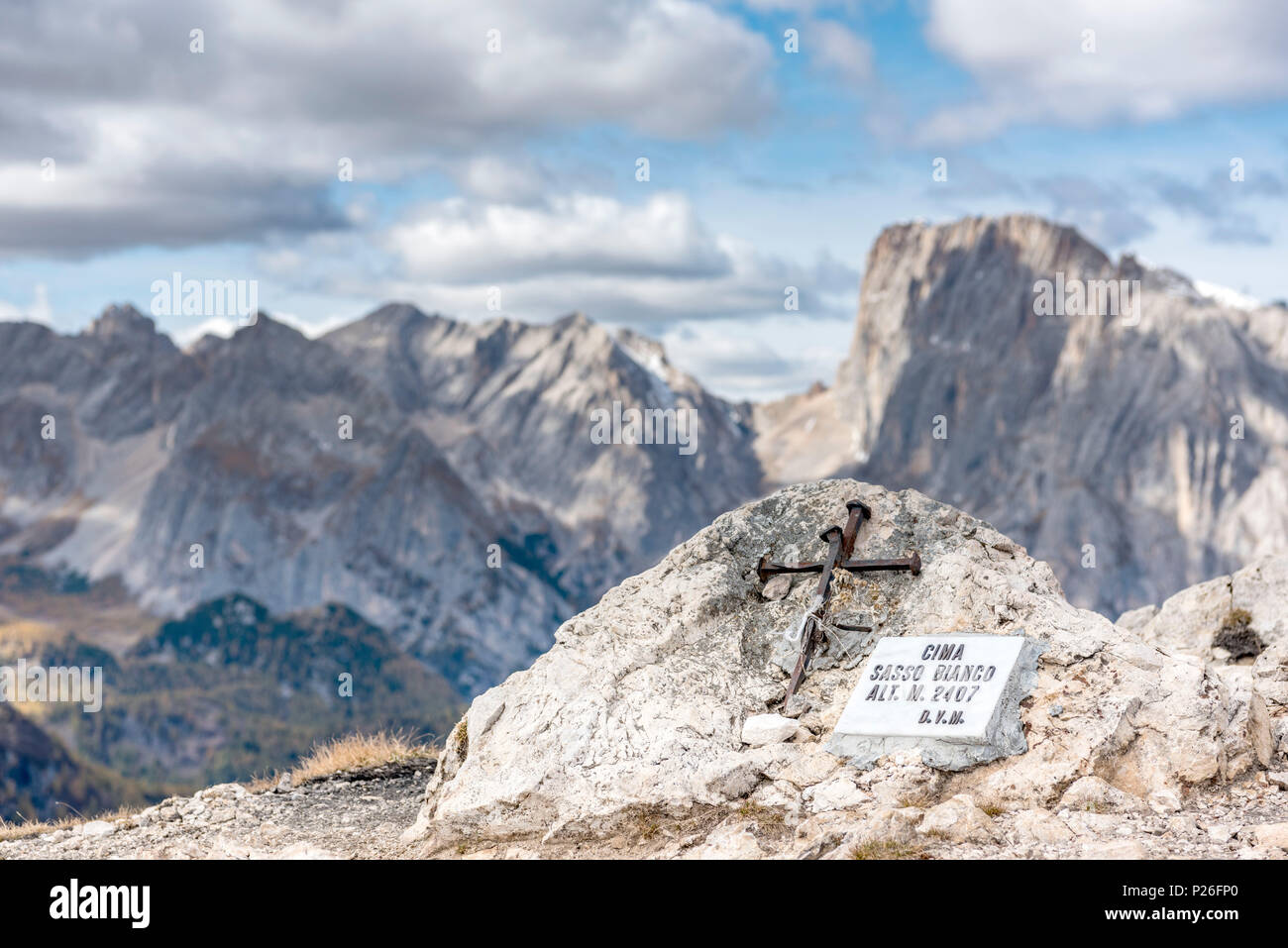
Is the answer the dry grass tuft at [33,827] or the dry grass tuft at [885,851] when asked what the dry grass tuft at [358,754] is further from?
the dry grass tuft at [885,851]

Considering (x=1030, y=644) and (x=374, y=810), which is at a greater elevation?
(x=1030, y=644)

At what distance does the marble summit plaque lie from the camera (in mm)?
12695

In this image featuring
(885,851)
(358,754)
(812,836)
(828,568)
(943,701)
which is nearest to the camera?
(885,851)

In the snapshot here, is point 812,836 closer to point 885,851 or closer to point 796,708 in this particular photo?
point 885,851

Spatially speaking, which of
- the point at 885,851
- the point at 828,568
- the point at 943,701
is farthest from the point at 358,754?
the point at 885,851

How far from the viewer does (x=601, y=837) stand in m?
12.6

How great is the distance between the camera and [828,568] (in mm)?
14875

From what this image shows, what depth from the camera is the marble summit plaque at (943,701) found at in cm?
1270

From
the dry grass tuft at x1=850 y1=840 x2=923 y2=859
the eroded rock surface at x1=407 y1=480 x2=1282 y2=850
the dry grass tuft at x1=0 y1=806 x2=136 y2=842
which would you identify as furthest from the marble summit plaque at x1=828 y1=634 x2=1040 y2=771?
the dry grass tuft at x1=0 y1=806 x2=136 y2=842

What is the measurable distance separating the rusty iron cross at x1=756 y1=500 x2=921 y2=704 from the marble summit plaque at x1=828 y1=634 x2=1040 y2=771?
822 millimetres

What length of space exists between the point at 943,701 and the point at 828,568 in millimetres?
2288
